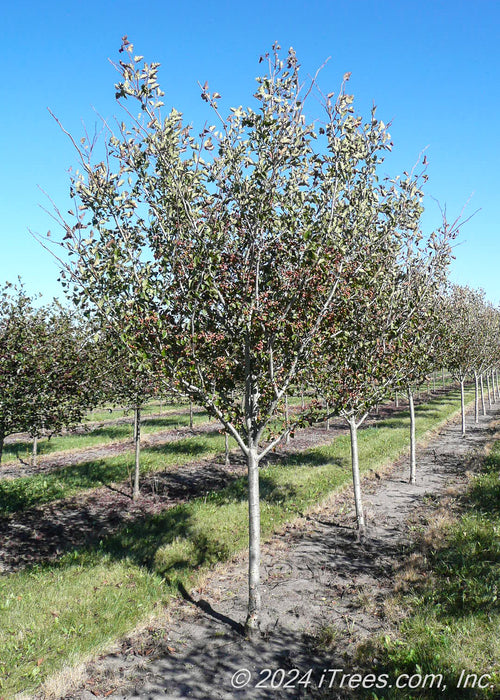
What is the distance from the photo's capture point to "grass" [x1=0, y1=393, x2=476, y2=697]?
296 inches

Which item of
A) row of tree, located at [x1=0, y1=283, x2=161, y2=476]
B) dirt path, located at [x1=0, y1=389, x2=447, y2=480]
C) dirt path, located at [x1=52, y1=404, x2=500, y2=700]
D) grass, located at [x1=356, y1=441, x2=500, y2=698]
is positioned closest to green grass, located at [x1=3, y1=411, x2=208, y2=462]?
dirt path, located at [x1=0, y1=389, x2=447, y2=480]

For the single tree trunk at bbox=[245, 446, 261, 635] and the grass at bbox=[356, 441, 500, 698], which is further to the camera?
the single tree trunk at bbox=[245, 446, 261, 635]

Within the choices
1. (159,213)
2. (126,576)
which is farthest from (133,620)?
(159,213)

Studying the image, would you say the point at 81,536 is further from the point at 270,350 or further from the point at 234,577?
the point at 270,350

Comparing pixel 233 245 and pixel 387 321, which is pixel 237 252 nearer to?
pixel 233 245

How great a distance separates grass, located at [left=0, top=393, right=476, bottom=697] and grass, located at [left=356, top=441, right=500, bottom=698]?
469 centimetres

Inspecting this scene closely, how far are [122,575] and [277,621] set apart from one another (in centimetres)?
374

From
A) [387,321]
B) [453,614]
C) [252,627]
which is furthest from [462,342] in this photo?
[252,627]

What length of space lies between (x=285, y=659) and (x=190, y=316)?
6.22 m

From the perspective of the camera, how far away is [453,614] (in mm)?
7785

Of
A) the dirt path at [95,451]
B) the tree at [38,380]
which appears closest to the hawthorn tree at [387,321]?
the tree at [38,380]

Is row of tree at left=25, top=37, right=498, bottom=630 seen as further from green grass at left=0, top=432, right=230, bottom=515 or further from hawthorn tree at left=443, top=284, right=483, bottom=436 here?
hawthorn tree at left=443, top=284, right=483, bottom=436

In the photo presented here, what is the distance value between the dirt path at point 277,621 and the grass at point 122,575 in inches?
19.8

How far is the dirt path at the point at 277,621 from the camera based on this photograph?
689 cm
